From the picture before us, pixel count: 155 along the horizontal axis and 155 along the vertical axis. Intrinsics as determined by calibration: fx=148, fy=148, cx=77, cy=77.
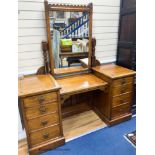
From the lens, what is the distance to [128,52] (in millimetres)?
2281

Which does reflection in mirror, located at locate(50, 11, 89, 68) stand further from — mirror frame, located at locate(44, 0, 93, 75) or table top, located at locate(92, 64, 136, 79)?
table top, located at locate(92, 64, 136, 79)

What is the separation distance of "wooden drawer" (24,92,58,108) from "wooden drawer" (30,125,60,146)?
372mm

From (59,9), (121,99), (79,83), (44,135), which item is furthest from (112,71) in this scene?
(44,135)

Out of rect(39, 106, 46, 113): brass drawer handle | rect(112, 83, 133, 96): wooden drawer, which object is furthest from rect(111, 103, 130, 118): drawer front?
rect(39, 106, 46, 113): brass drawer handle

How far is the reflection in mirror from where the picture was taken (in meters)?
1.89

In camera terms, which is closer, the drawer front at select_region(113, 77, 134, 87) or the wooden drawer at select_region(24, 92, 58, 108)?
the wooden drawer at select_region(24, 92, 58, 108)

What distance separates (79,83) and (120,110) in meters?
0.79

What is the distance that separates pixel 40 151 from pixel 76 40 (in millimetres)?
1508

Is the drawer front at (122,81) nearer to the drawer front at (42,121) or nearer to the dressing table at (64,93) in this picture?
the dressing table at (64,93)

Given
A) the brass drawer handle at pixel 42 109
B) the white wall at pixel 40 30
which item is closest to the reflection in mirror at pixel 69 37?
the white wall at pixel 40 30

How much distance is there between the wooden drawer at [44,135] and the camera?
5.70 ft
